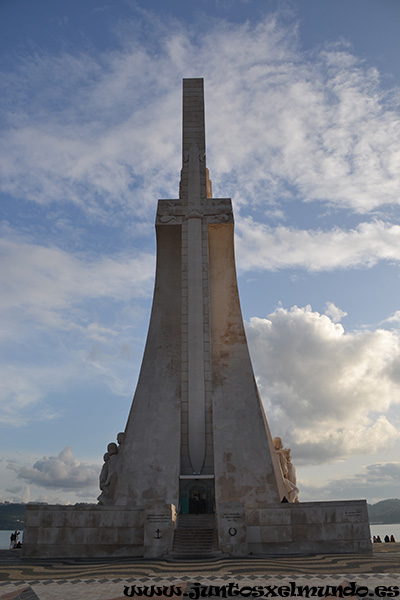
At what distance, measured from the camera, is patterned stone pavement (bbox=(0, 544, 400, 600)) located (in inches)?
248

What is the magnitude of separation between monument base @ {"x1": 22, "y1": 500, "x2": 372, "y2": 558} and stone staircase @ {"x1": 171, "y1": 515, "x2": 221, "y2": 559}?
0.56 m

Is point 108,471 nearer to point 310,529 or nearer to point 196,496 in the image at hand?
point 196,496

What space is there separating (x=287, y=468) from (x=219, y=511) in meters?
5.89

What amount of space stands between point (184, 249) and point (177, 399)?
539cm

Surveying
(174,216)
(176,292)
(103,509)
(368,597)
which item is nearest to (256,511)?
(103,509)

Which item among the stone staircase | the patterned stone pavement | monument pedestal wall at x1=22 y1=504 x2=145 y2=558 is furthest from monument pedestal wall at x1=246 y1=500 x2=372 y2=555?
monument pedestal wall at x1=22 y1=504 x2=145 y2=558

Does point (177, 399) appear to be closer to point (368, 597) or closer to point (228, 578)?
point (228, 578)

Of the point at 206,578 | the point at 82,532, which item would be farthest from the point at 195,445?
the point at 206,578

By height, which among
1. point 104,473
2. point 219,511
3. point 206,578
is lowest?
point 206,578

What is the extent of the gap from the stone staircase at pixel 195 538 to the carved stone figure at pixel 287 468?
3451mm

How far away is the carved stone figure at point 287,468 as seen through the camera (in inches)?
634

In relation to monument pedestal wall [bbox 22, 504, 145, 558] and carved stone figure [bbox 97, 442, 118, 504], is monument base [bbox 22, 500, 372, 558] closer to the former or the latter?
monument pedestal wall [bbox 22, 504, 145, 558]

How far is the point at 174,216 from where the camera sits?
61.8 ft

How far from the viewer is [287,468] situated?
16750 millimetres
